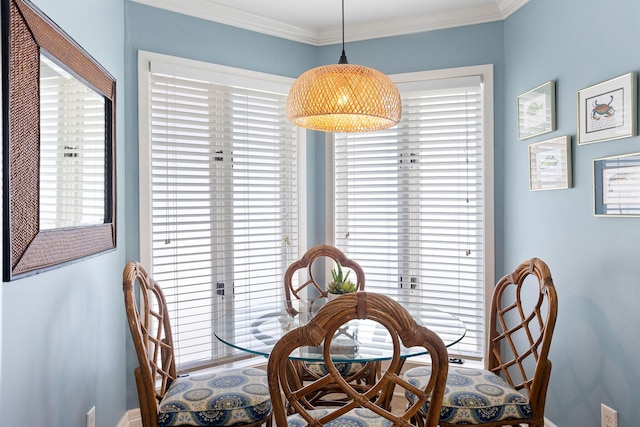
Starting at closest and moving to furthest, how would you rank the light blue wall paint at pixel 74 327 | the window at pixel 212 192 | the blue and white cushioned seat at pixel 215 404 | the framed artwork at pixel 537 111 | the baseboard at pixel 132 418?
the light blue wall paint at pixel 74 327, the blue and white cushioned seat at pixel 215 404, the framed artwork at pixel 537 111, the baseboard at pixel 132 418, the window at pixel 212 192

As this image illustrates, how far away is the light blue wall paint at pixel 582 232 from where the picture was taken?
6.23 feet

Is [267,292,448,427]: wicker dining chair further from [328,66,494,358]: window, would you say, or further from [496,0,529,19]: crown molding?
[496,0,529,19]: crown molding

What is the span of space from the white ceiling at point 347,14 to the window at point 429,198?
0.35 m

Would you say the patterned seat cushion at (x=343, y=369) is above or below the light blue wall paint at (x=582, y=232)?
below

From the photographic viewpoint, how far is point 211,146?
115 inches

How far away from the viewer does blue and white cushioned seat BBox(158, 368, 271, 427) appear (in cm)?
184

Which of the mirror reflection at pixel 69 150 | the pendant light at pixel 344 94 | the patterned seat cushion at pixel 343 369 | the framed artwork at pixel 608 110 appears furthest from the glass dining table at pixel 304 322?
the framed artwork at pixel 608 110

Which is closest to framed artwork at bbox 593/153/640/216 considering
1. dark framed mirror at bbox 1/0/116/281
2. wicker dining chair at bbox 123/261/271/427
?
wicker dining chair at bbox 123/261/271/427

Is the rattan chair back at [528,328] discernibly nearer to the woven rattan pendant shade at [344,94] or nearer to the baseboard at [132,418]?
the woven rattan pendant shade at [344,94]

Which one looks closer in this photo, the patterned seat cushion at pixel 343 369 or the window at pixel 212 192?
the patterned seat cushion at pixel 343 369

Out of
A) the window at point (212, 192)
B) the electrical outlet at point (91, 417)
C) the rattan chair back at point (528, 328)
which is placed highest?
the window at point (212, 192)

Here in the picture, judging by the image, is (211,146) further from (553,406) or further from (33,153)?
(553,406)

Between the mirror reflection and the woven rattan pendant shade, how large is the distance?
888 mm

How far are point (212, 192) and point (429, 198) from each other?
1458 millimetres
